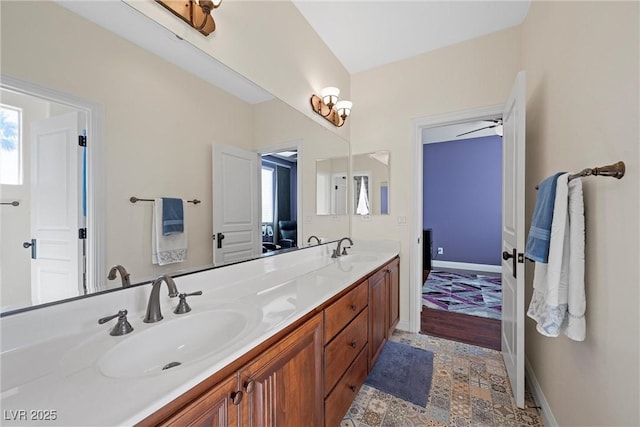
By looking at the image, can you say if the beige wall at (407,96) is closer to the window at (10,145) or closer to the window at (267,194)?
the window at (267,194)

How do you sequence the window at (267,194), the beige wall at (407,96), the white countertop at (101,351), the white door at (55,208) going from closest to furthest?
the white countertop at (101,351), the white door at (55,208), the window at (267,194), the beige wall at (407,96)

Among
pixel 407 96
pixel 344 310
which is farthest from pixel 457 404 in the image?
pixel 407 96

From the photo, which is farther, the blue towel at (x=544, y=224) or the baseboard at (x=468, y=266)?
the baseboard at (x=468, y=266)

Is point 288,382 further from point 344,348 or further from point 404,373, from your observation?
point 404,373

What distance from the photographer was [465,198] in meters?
4.98

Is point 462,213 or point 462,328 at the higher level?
point 462,213

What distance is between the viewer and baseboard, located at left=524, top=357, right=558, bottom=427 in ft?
4.52

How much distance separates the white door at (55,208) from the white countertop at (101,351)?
8cm

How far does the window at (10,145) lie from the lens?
2.19 ft

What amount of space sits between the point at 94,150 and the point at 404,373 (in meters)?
2.19

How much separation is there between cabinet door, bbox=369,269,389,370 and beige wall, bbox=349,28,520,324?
1.87 feet

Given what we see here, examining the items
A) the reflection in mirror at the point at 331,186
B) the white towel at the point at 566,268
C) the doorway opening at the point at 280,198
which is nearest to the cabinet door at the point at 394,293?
the reflection in mirror at the point at 331,186

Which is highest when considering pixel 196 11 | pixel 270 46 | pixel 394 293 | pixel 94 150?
pixel 270 46

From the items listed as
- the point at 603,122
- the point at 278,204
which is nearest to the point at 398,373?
the point at 278,204
